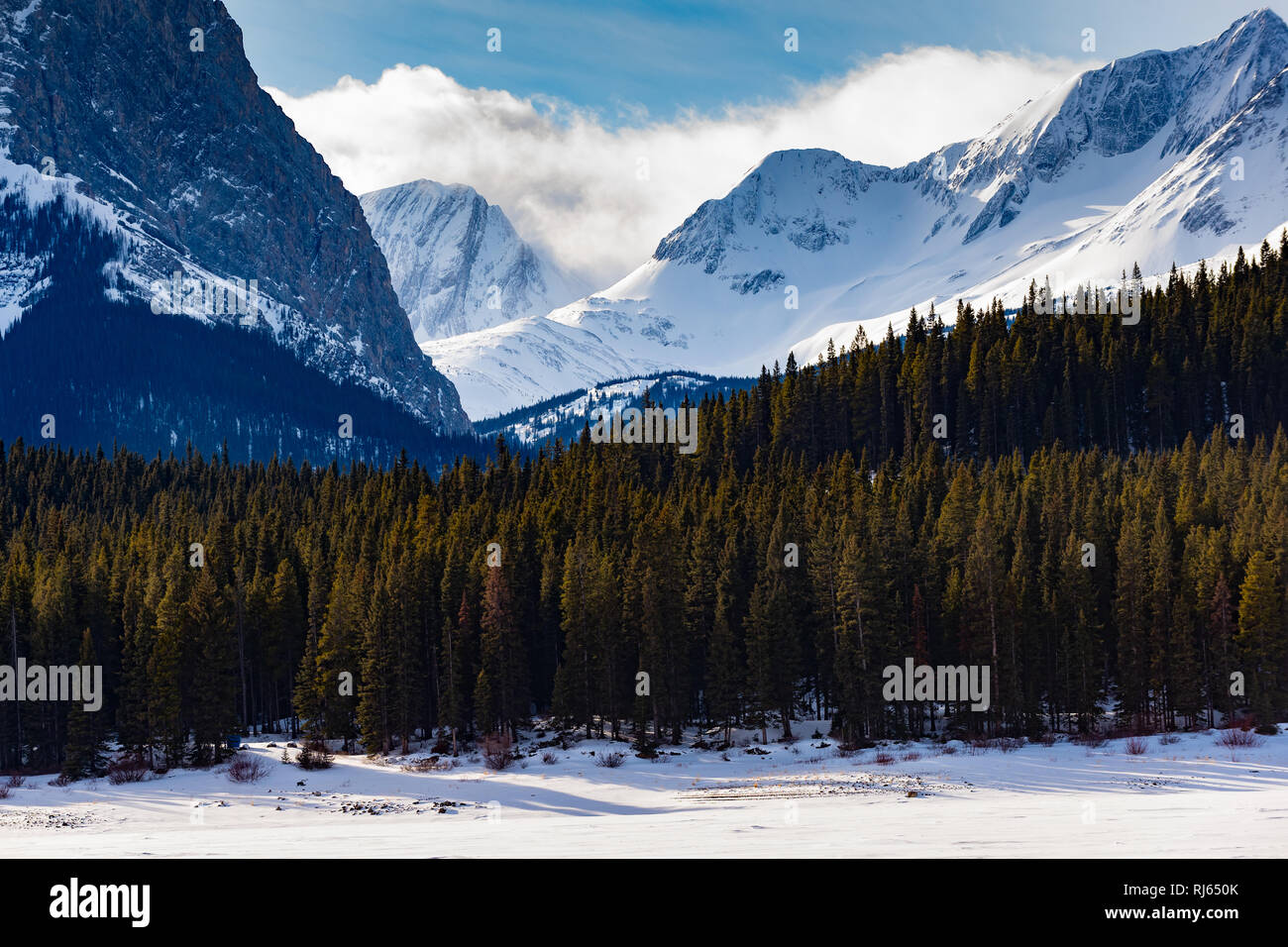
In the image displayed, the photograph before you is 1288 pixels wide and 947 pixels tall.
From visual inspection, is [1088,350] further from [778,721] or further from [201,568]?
[201,568]

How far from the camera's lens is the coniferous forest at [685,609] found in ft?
228

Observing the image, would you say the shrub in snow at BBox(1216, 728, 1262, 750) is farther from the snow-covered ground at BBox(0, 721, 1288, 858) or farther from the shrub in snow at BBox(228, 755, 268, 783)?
the shrub in snow at BBox(228, 755, 268, 783)

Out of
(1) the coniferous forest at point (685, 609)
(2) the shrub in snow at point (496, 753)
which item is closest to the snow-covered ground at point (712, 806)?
(2) the shrub in snow at point (496, 753)

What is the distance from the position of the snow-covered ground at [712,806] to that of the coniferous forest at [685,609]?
4245 millimetres

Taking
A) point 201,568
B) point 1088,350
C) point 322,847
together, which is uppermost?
point 1088,350

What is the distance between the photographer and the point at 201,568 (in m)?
84.6

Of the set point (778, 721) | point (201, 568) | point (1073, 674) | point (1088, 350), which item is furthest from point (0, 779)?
point (1088, 350)

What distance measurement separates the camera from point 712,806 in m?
49.2

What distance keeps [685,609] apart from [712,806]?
3036 cm

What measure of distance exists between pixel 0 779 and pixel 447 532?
36.5m

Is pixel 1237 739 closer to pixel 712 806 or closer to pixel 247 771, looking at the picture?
pixel 712 806

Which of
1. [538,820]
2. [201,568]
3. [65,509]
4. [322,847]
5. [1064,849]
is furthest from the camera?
[65,509]

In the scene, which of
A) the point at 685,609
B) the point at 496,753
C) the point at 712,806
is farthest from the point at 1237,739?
the point at 496,753

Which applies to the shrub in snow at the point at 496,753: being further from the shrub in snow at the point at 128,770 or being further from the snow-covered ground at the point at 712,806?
the shrub in snow at the point at 128,770
